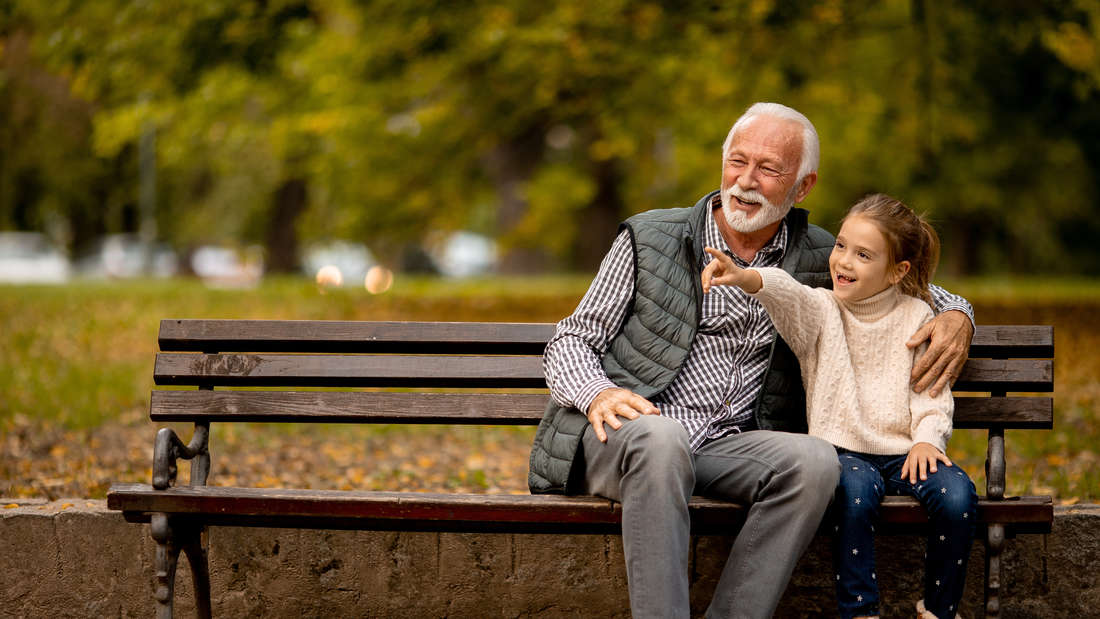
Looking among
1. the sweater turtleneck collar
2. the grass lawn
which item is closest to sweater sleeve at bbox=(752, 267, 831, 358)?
the sweater turtleneck collar

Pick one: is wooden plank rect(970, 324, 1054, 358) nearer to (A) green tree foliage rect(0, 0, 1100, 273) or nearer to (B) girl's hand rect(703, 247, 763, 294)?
(A) green tree foliage rect(0, 0, 1100, 273)

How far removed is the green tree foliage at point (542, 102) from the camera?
8.88m

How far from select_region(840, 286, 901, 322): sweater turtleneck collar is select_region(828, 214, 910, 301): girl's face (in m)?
0.04

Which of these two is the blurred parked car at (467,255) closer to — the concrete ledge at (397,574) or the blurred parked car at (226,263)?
the blurred parked car at (226,263)

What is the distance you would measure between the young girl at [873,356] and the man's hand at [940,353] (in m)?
0.03

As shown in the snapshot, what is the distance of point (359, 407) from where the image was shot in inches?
146

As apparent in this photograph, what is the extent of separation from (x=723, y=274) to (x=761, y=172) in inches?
17.9

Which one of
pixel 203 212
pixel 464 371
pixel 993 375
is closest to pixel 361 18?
pixel 464 371

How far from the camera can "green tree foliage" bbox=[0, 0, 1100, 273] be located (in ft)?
29.1

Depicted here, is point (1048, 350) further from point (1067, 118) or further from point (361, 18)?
point (1067, 118)

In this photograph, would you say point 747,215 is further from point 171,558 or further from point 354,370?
point 171,558

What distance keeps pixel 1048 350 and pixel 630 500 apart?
149 cm

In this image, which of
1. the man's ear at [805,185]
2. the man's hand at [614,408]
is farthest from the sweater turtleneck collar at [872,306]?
the man's hand at [614,408]

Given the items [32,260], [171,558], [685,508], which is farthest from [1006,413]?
[32,260]
